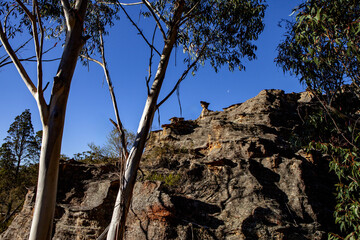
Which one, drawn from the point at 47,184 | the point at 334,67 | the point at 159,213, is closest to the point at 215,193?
the point at 159,213

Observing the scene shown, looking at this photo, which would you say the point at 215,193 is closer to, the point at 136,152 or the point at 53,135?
the point at 136,152

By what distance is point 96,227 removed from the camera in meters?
6.81

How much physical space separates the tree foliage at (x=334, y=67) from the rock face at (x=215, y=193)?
1351 mm

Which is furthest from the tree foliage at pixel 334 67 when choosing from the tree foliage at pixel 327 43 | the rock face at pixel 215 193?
the rock face at pixel 215 193

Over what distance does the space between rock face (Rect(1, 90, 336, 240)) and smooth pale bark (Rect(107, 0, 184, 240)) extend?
5.62ft

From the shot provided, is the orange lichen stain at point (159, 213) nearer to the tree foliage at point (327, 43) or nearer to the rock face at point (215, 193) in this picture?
the rock face at point (215, 193)

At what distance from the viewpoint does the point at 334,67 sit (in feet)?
18.7

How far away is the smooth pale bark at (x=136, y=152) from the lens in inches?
123

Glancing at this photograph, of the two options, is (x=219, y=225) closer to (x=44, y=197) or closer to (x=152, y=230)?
(x=152, y=230)

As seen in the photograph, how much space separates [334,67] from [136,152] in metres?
4.76

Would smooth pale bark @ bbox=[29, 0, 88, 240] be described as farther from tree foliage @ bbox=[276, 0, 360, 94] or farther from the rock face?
tree foliage @ bbox=[276, 0, 360, 94]

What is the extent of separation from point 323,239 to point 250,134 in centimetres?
477

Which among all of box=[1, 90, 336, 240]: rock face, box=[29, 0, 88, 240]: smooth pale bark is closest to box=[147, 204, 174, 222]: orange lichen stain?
box=[1, 90, 336, 240]: rock face

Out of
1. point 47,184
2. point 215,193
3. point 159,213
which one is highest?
point 215,193
